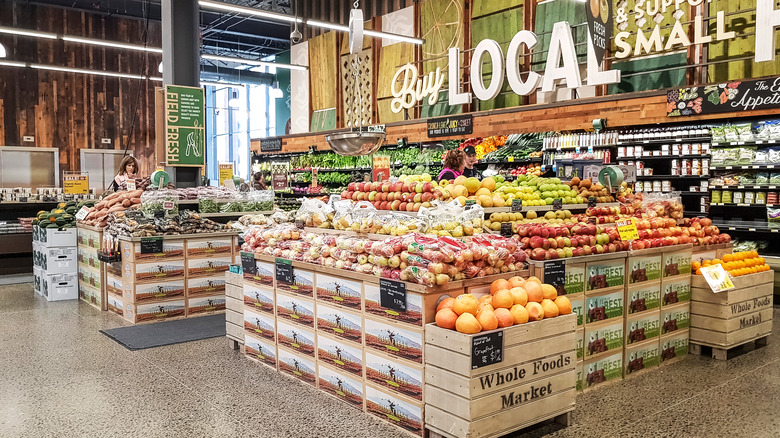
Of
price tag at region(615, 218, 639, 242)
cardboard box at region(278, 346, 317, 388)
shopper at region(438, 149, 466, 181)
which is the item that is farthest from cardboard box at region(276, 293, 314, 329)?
shopper at region(438, 149, 466, 181)

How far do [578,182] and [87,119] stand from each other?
1503 centimetres

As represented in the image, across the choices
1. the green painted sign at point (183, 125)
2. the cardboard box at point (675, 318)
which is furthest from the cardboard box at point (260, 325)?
the green painted sign at point (183, 125)

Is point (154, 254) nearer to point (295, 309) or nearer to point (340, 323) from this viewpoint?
point (295, 309)

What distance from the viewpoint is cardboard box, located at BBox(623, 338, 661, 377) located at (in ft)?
14.3

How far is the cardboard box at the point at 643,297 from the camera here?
4391mm

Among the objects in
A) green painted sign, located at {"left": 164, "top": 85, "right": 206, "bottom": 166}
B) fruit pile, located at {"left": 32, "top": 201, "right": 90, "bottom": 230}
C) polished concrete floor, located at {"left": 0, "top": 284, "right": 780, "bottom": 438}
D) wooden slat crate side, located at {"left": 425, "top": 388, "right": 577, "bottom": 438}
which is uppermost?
green painted sign, located at {"left": 164, "top": 85, "right": 206, "bottom": 166}

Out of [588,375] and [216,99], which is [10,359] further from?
[216,99]

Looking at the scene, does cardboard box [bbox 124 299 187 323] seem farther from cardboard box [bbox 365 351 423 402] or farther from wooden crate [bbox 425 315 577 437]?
wooden crate [bbox 425 315 577 437]

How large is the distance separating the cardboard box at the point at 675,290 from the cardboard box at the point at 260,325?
118 inches

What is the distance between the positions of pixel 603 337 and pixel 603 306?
0.21m

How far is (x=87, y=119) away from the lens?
54.1 ft

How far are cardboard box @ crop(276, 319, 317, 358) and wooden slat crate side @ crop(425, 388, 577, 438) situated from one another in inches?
48.1

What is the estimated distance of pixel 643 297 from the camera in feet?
14.7

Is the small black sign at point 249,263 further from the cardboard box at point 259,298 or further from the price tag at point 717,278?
the price tag at point 717,278
